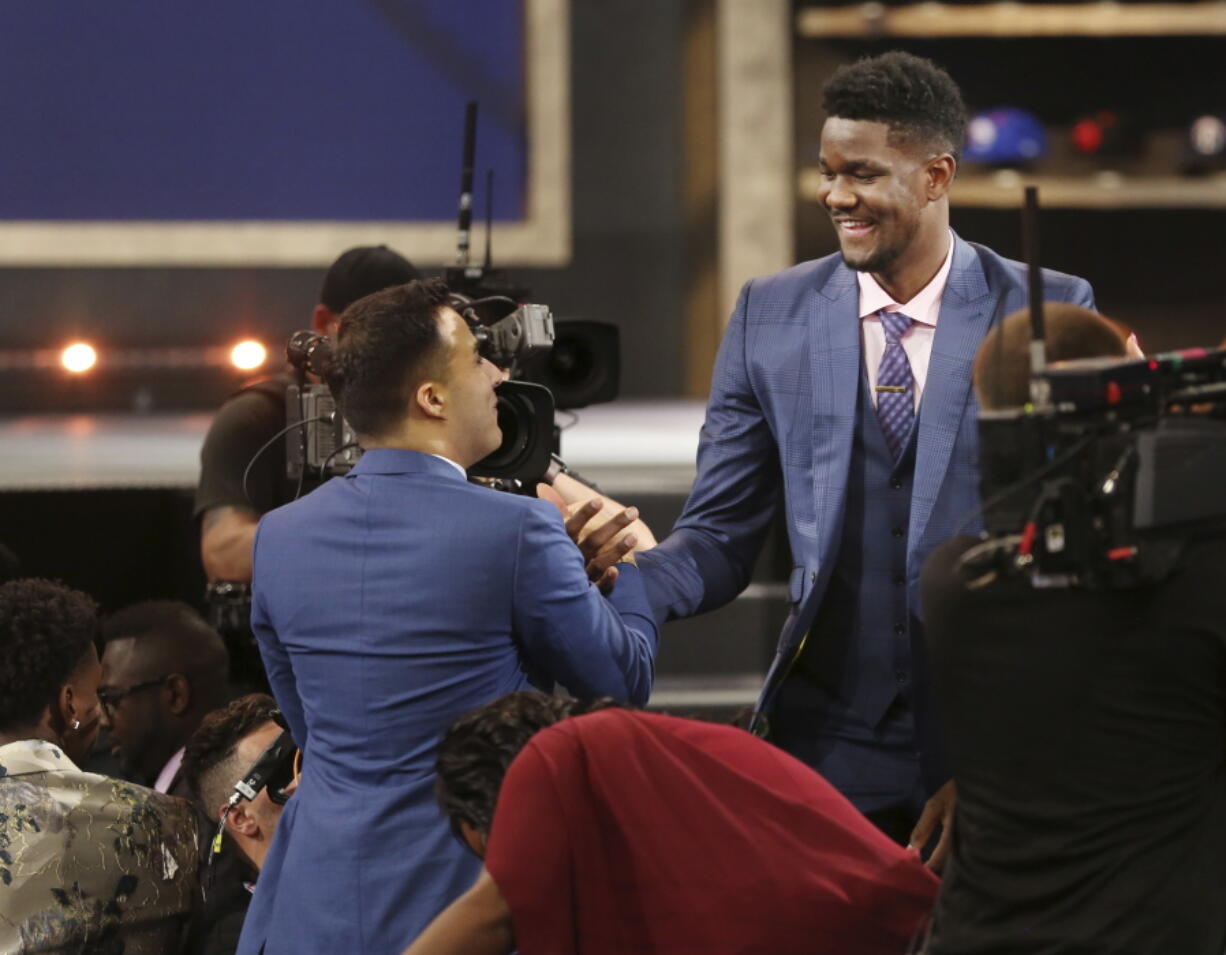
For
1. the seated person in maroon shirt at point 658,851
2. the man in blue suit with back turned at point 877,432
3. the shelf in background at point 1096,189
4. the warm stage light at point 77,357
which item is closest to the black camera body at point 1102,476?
the seated person in maroon shirt at point 658,851

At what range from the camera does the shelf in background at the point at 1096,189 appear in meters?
6.00

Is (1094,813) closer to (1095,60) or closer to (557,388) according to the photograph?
(557,388)

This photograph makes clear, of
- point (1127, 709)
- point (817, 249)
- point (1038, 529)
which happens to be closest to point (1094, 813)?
point (1127, 709)

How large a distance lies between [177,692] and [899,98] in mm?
1588

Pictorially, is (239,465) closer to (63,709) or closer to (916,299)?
(63,709)

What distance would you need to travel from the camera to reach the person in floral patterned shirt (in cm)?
204

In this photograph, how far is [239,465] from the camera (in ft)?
9.81

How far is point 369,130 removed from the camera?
6160mm

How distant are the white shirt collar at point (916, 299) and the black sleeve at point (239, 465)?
4.37 feet

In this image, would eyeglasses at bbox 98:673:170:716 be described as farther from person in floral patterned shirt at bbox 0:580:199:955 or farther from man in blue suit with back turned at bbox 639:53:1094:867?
man in blue suit with back turned at bbox 639:53:1094:867

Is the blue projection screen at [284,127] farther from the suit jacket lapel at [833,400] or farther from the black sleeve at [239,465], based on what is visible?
the suit jacket lapel at [833,400]

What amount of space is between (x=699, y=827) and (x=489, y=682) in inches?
13.9

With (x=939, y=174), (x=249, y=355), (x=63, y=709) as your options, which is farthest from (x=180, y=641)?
(x=249, y=355)

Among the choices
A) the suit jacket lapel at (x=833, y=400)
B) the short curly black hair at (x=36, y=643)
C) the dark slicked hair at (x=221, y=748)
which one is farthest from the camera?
the dark slicked hair at (x=221, y=748)
